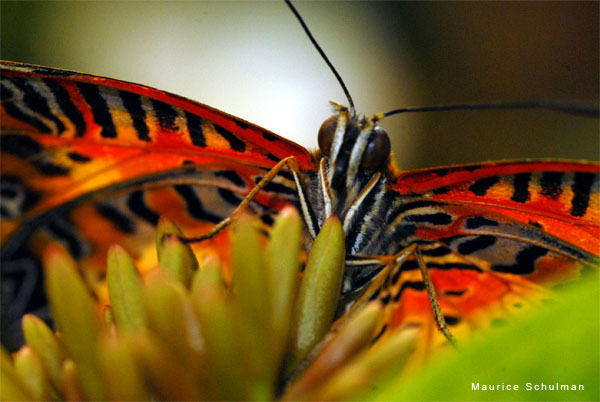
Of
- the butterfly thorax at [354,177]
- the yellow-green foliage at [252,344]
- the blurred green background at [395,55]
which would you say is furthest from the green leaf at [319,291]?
the blurred green background at [395,55]

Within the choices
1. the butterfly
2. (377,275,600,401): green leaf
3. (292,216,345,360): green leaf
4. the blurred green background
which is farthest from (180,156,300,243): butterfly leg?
the blurred green background

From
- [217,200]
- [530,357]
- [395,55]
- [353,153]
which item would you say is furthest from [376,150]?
[395,55]

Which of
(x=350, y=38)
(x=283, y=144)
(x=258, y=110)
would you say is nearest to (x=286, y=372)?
(x=283, y=144)

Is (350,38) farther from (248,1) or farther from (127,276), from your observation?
(127,276)

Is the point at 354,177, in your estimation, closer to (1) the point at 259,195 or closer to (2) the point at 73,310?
(1) the point at 259,195

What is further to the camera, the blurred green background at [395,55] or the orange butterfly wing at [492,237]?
the blurred green background at [395,55]

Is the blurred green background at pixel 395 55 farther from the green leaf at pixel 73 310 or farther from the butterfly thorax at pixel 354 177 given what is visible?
the green leaf at pixel 73 310

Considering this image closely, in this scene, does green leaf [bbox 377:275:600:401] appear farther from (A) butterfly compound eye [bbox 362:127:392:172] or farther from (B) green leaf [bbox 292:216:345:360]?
(A) butterfly compound eye [bbox 362:127:392:172]
